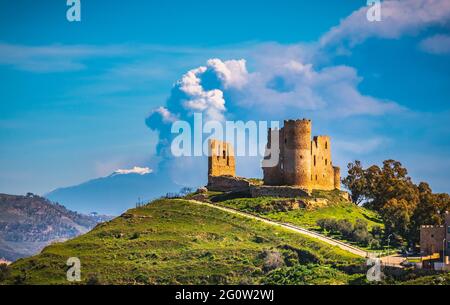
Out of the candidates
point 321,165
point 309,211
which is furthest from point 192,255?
point 321,165

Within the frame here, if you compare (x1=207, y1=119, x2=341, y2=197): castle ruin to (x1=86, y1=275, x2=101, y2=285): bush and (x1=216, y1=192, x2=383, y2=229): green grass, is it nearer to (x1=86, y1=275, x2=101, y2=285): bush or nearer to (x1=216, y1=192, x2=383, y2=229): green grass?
(x1=216, y1=192, x2=383, y2=229): green grass

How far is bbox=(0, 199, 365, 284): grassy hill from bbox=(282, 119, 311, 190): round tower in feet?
35.4

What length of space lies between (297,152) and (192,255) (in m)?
23.3

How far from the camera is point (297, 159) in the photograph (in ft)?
406

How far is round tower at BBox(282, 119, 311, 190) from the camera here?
124 m

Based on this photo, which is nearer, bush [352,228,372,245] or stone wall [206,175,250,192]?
bush [352,228,372,245]

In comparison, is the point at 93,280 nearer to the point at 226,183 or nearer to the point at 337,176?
the point at 226,183

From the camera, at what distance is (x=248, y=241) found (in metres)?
110

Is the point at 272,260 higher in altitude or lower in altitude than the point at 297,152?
lower

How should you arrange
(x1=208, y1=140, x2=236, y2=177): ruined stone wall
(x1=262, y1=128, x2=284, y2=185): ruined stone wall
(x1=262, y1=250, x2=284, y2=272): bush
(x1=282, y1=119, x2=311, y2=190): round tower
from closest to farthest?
(x1=262, y1=250, x2=284, y2=272): bush
(x1=282, y1=119, x2=311, y2=190): round tower
(x1=262, y1=128, x2=284, y2=185): ruined stone wall
(x1=208, y1=140, x2=236, y2=177): ruined stone wall

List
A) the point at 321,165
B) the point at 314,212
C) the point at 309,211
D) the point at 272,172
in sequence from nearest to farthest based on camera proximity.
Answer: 1. the point at 314,212
2. the point at 309,211
3. the point at 272,172
4. the point at 321,165

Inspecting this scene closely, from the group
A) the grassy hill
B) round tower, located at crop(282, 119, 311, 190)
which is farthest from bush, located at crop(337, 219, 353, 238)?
round tower, located at crop(282, 119, 311, 190)
